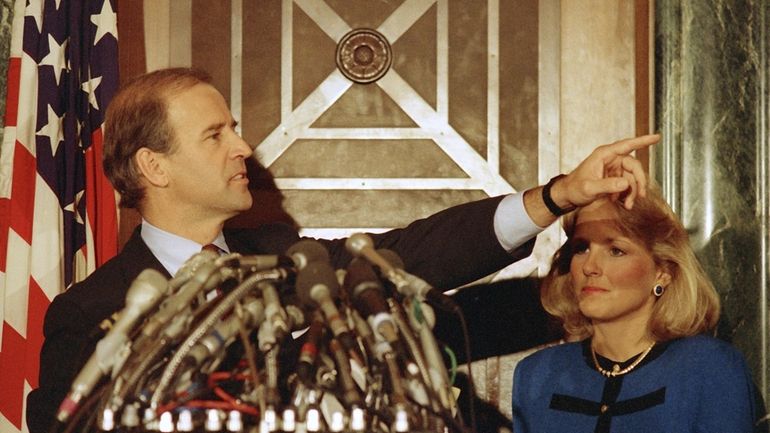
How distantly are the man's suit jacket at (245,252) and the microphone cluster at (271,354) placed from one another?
67 centimetres

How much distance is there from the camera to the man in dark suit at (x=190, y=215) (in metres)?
2.59

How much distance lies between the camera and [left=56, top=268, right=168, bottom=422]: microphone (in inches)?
69.6

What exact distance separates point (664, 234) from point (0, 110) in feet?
7.42

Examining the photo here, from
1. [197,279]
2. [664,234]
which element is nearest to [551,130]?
[664,234]

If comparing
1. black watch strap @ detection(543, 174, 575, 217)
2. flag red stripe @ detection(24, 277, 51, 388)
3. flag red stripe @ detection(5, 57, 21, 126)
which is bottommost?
flag red stripe @ detection(24, 277, 51, 388)

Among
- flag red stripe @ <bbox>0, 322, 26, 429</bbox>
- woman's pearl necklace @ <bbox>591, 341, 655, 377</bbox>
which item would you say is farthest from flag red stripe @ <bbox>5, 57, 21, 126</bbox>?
woman's pearl necklace @ <bbox>591, 341, 655, 377</bbox>

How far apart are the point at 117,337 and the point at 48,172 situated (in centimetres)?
171

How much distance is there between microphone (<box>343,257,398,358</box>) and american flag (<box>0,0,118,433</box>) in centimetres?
172

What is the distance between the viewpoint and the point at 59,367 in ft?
8.24

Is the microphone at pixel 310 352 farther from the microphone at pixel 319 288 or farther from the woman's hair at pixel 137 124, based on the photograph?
the woman's hair at pixel 137 124

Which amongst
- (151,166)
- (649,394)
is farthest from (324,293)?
(649,394)

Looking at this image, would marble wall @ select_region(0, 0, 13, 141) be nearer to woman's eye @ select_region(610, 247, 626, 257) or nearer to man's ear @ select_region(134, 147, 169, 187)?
man's ear @ select_region(134, 147, 169, 187)

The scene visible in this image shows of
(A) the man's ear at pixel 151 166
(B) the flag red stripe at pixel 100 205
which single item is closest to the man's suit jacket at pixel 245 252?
(A) the man's ear at pixel 151 166

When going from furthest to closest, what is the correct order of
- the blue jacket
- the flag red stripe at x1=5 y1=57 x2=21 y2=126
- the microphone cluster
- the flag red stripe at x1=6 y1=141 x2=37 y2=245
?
the flag red stripe at x1=5 y1=57 x2=21 y2=126
the flag red stripe at x1=6 y1=141 x2=37 y2=245
the blue jacket
the microphone cluster
